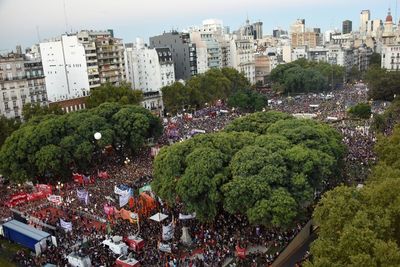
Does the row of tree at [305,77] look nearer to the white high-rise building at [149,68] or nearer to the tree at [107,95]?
the white high-rise building at [149,68]

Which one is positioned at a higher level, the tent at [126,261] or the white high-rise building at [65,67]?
the white high-rise building at [65,67]

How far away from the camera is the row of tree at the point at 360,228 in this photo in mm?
15953

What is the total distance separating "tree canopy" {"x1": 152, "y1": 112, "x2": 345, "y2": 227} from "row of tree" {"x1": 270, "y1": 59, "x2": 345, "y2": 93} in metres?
66.3

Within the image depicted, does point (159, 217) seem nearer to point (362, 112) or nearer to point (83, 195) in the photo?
point (83, 195)

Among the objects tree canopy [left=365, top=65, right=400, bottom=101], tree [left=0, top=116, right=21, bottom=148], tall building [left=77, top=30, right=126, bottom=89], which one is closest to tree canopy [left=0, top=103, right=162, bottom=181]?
tree [left=0, top=116, right=21, bottom=148]

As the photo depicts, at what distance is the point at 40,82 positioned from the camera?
6544 cm

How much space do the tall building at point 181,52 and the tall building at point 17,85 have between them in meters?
33.6

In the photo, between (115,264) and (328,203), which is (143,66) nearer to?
(115,264)

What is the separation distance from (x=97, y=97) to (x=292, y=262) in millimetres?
45136

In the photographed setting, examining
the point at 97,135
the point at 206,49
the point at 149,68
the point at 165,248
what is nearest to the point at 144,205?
the point at 165,248

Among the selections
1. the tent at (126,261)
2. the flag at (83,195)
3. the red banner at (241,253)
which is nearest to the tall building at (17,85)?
the flag at (83,195)

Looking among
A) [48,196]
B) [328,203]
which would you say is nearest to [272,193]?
[328,203]

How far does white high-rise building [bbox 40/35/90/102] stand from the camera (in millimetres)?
71500

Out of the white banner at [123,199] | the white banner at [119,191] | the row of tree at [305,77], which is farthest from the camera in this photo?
the row of tree at [305,77]
